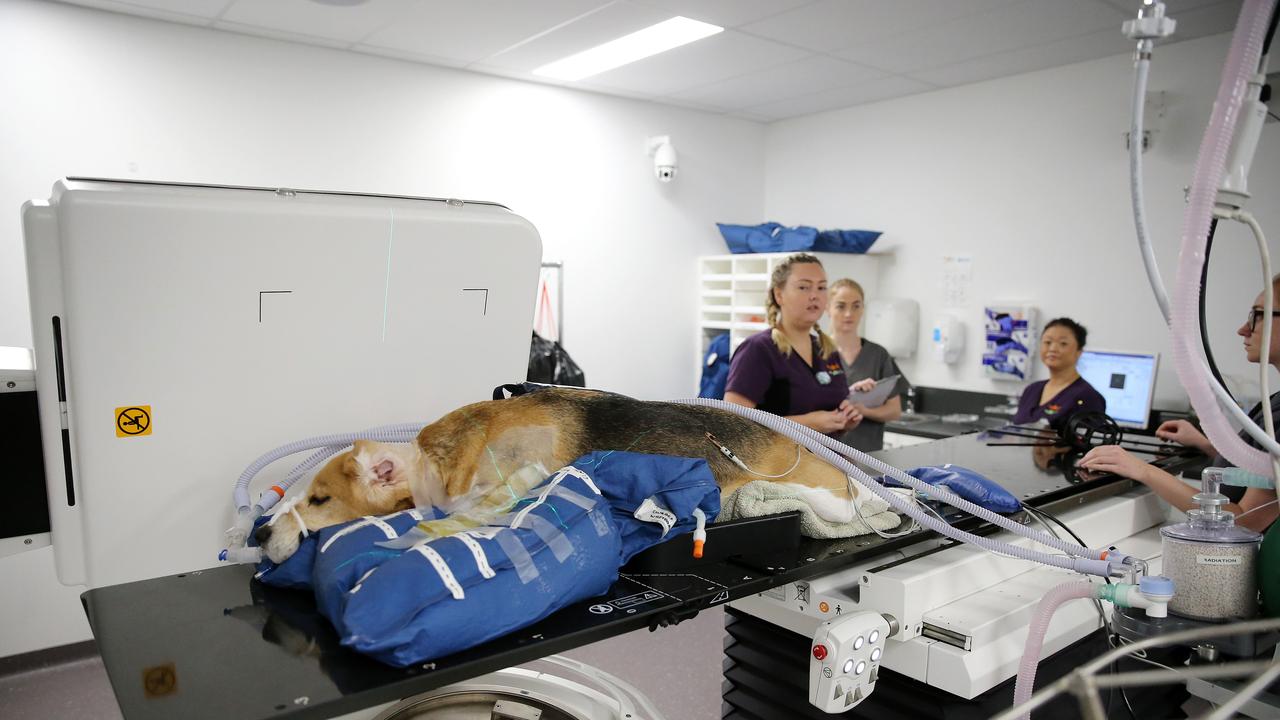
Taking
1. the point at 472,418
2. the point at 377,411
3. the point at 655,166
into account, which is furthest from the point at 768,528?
the point at 655,166

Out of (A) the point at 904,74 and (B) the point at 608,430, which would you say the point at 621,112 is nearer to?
(A) the point at 904,74

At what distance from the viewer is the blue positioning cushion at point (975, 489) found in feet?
5.16

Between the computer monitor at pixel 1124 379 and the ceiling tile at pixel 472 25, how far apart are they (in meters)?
2.79

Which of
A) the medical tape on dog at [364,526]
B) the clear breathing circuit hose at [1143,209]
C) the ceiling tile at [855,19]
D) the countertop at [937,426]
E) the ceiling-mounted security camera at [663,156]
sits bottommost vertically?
the countertop at [937,426]

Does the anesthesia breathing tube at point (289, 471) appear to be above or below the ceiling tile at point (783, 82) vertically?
below

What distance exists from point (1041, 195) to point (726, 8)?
2116mm

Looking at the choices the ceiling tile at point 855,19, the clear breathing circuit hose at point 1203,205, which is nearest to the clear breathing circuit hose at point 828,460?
the clear breathing circuit hose at point 1203,205

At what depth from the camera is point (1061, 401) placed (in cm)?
356

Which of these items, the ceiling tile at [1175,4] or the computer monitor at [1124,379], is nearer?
the ceiling tile at [1175,4]

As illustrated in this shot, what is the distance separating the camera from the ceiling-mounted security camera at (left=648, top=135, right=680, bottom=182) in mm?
5020

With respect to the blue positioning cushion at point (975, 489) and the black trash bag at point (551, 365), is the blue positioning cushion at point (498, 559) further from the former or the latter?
the black trash bag at point (551, 365)

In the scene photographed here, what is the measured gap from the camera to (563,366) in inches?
170

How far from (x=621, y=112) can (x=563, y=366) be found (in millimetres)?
1710

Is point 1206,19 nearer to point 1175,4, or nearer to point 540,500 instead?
point 1175,4
